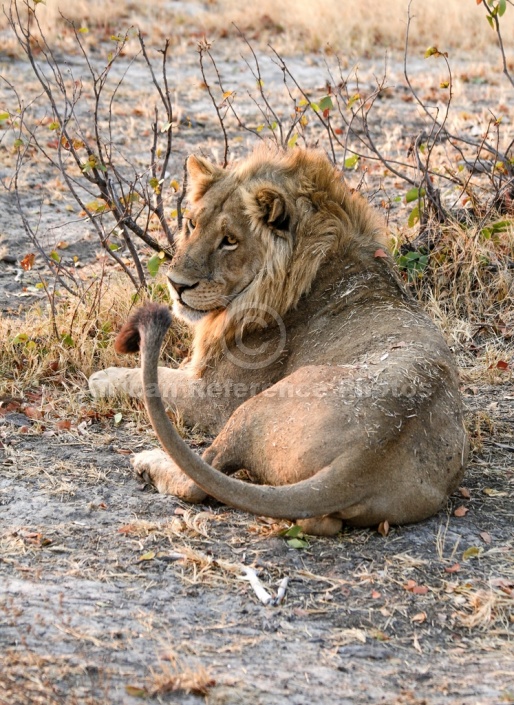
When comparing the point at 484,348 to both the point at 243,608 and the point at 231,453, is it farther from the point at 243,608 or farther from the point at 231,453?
the point at 243,608

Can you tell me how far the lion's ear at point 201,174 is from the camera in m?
4.91

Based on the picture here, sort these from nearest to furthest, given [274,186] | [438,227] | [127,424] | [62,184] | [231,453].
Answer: [231,453] → [274,186] → [127,424] → [438,227] → [62,184]

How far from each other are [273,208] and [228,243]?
0.97 ft

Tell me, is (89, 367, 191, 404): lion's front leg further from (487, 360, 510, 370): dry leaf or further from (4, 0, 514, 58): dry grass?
(4, 0, 514, 58): dry grass

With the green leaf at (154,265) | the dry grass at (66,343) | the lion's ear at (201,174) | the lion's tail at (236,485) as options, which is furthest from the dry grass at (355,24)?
the lion's tail at (236,485)

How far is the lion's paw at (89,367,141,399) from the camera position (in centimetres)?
522

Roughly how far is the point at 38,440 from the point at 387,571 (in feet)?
6.55

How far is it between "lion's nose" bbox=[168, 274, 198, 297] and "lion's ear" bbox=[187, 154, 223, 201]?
523 millimetres

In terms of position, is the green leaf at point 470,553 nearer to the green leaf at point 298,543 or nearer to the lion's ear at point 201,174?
the green leaf at point 298,543

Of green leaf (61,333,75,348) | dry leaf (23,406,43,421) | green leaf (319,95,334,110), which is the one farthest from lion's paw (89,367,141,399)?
green leaf (319,95,334,110)

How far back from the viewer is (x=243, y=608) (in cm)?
342

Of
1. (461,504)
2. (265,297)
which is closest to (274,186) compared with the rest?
(265,297)

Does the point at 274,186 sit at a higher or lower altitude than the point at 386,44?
lower
